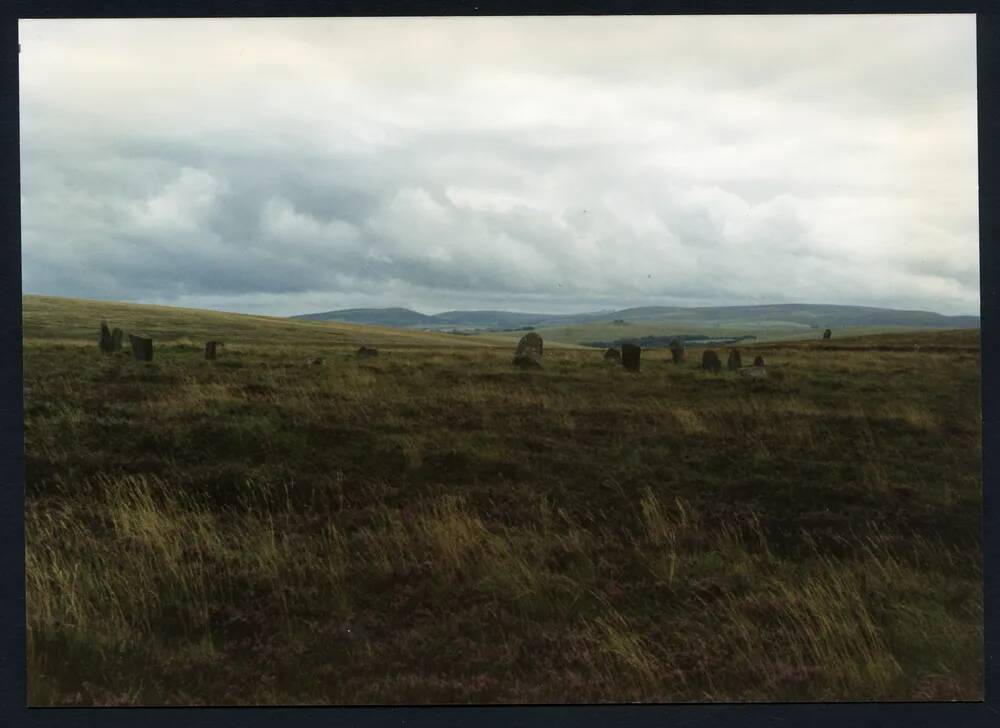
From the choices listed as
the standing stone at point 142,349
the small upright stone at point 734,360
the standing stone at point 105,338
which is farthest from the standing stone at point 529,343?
the standing stone at point 105,338

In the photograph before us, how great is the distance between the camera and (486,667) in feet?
16.2

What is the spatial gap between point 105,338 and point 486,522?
4.36 metres

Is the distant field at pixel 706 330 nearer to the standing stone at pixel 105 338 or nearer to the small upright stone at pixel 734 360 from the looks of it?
the small upright stone at pixel 734 360

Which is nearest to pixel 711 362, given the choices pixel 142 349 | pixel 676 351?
pixel 676 351

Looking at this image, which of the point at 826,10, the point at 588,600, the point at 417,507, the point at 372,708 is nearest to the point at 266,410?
the point at 417,507

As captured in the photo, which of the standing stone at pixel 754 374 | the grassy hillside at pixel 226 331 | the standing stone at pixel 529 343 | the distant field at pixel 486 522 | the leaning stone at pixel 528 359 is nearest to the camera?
the distant field at pixel 486 522

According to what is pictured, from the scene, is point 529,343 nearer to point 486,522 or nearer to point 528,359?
point 528,359

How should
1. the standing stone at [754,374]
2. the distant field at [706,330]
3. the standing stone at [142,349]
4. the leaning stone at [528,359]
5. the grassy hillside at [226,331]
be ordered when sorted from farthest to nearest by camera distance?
the standing stone at [142,349] < the standing stone at [754,374] < the leaning stone at [528,359] < the grassy hillside at [226,331] < the distant field at [706,330]

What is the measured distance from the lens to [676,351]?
6445mm

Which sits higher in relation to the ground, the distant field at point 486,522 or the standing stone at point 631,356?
the standing stone at point 631,356

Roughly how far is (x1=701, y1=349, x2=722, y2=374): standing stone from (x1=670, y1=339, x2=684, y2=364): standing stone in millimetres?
231

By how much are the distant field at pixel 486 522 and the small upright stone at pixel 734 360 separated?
0.12 metres

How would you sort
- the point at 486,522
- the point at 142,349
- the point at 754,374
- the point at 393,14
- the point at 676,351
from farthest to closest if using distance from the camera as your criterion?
the point at 142,349
the point at 754,374
the point at 676,351
the point at 486,522
the point at 393,14

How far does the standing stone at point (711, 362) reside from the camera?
21.8 ft
